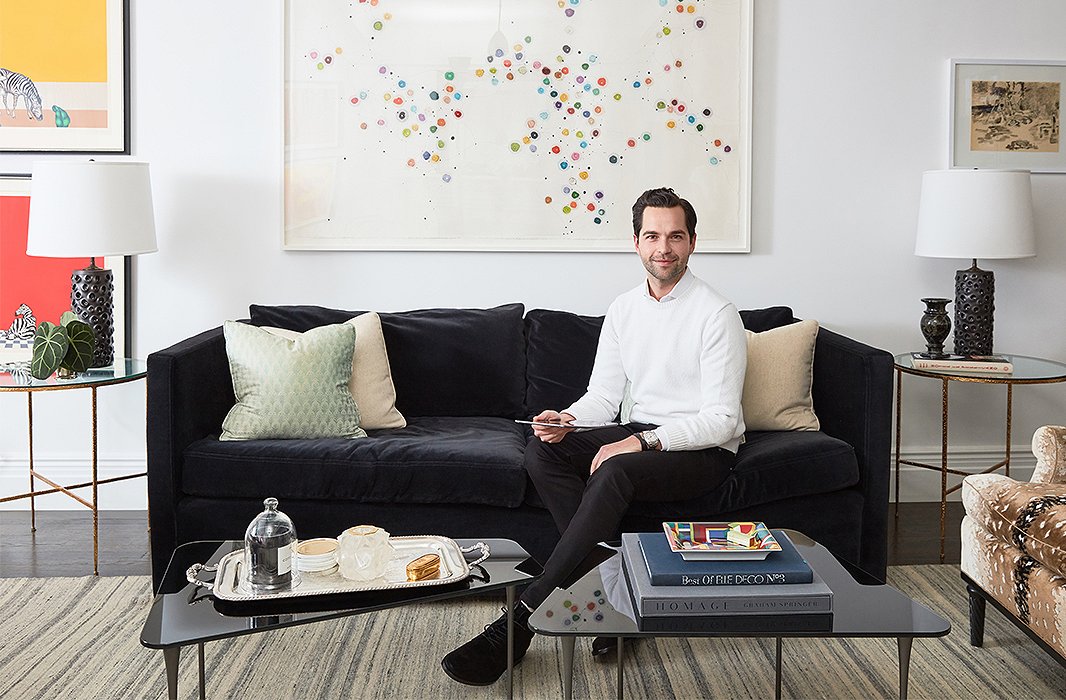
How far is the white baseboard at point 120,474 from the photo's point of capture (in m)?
4.09

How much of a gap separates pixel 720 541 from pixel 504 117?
2215mm

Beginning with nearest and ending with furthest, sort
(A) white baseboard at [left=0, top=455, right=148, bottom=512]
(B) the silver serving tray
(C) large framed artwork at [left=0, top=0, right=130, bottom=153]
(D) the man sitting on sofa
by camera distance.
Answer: (B) the silver serving tray, (D) the man sitting on sofa, (C) large framed artwork at [left=0, top=0, right=130, bottom=153], (A) white baseboard at [left=0, top=455, right=148, bottom=512]

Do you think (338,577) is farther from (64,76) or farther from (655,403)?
(64,76)

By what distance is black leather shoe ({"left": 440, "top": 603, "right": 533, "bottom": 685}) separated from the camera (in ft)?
8.43

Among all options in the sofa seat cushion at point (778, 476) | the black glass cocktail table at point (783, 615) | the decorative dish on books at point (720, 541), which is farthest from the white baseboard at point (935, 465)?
the decorative dish on books at point (720, 541)

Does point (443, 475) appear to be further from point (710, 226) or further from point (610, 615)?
point (710, 226)

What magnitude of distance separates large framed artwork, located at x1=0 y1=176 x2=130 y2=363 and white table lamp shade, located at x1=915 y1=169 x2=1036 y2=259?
3028 mm

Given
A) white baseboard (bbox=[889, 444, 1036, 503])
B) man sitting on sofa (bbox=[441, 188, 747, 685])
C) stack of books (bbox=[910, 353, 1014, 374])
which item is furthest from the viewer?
white baseboard (bbox=[889, 444, 1036, 503])

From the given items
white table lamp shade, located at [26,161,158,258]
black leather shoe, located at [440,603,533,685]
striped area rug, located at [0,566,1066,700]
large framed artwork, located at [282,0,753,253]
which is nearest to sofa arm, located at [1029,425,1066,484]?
striped area rug, located at [0,566,1066,700]

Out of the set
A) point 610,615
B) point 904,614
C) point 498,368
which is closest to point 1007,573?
point 904,614

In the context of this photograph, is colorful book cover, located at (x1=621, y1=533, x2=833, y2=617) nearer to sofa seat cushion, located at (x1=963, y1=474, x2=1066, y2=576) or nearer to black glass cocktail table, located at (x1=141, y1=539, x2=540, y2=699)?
black glass cocktail table, located at (x1=141, y1=539, x2=540, y2=699)

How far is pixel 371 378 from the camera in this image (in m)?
3.53

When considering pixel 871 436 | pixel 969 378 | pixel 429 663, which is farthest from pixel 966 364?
pixel 429 663

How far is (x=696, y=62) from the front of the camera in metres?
4.03
